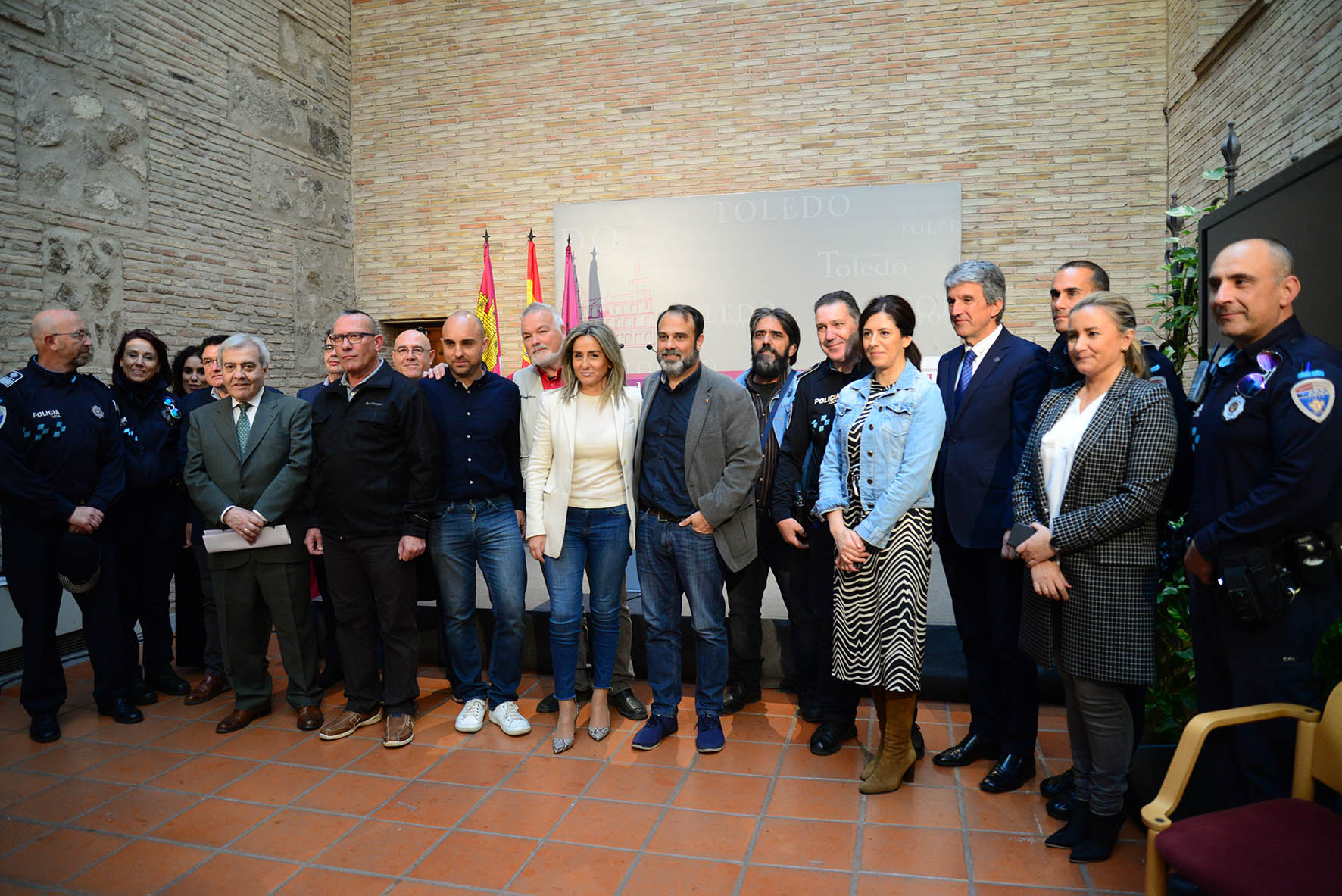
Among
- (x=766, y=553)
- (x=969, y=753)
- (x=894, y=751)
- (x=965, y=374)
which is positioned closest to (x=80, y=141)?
(x=766, y=553)

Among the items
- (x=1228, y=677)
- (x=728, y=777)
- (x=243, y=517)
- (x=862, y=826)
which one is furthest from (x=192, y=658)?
(x=1228, y=677)

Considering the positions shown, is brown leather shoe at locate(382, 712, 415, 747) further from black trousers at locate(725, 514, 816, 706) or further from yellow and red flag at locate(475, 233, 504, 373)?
yellow and red flag at locate(475, 233, 504, 373)

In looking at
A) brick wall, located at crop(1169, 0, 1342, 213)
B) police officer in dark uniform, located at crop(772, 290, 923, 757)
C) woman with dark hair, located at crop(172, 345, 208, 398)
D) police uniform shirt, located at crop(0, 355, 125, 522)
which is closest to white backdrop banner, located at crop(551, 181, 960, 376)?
brick wall, located at crop(1169, 0, 1342, 213)

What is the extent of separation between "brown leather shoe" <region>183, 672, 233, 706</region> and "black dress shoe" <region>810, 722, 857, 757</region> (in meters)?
2.91

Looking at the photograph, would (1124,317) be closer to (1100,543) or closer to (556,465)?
(1100,543)

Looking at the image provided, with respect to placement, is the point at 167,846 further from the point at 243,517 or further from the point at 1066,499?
the point at 1066,499

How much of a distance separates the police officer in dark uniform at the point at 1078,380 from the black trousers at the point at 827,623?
741 millimetres

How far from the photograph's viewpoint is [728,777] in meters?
3.01

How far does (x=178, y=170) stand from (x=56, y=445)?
400 centimetres

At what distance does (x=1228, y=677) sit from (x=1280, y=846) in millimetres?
665

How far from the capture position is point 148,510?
4.03 meters

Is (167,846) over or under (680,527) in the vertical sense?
under

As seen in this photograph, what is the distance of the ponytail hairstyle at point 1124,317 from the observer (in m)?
2.32

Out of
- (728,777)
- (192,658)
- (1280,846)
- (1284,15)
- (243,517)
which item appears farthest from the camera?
(1284,15)
